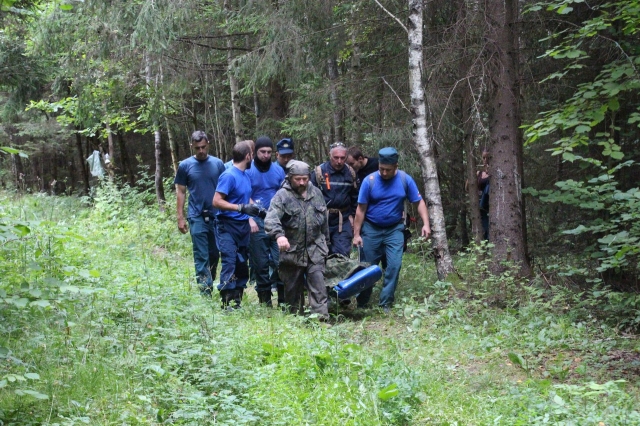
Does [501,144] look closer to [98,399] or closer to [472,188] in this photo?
[472,188]

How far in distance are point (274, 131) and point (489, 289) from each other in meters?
7.48

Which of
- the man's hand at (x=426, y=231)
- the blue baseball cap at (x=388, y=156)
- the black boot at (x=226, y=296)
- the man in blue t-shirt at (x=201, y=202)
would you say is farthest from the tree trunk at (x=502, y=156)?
the man in blue t-shirt at (x=201, y=202)

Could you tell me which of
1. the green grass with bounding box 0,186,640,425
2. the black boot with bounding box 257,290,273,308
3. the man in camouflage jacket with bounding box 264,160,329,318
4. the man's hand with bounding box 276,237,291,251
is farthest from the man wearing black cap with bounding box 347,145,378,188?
the man's hand with bounding box 276,237,291,251

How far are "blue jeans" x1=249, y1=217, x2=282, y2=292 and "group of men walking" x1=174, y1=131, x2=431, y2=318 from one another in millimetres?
13

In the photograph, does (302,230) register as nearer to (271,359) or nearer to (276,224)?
(276,224)

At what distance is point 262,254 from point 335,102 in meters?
4.92

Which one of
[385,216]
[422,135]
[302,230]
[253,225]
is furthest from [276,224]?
[422,135]

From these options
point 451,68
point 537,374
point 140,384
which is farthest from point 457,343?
point 451,68

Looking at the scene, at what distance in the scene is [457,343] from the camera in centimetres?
660

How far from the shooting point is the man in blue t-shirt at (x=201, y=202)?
810 cm

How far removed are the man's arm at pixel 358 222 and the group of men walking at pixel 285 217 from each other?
0.02 meters

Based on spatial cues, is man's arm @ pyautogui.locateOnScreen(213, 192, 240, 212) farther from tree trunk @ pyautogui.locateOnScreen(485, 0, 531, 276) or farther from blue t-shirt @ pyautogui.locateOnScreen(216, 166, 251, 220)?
tree trunk @ pyautogui.locateOnScreen(485, 0, 531, 276)

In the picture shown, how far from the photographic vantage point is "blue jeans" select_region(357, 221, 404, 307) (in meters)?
8.47

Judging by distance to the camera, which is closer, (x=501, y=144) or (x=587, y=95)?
(x=587, y=95)
